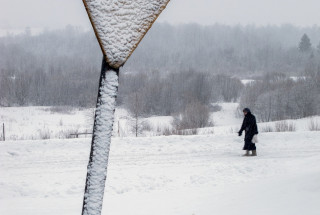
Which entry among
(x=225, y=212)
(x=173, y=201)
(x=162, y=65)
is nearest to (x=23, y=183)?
(x=173, y=201)

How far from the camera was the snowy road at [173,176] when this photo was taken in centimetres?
454

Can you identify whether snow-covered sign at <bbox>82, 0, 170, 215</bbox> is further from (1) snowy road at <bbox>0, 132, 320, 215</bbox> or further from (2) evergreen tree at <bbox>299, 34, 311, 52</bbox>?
(2) evergreen tree at <bbox>299, 34, 311, 52</bbox>

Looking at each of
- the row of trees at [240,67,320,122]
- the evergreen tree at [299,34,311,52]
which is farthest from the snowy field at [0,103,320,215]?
the evergreen tree at [299,34,311,52]

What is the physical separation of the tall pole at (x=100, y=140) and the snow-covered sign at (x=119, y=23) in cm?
6

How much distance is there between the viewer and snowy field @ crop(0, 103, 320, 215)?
452 centimetres

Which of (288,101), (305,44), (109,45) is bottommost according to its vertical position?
(109,45)

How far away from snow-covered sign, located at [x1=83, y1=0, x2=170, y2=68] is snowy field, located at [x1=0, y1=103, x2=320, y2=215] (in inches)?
113

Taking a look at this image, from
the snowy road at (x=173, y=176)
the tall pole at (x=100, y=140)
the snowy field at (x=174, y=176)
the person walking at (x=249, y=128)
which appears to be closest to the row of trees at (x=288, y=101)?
the snowy field at (x=174, y=176)

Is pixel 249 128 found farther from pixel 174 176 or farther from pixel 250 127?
pixel 174 176

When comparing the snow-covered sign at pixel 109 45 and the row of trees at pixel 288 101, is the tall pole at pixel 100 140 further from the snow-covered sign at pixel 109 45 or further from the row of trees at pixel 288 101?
the row of trees at pixel 288 101

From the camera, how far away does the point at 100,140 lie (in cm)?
102

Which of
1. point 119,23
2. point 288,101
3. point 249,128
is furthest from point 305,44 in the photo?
point 119,23

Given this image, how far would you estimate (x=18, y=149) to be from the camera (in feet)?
38.5

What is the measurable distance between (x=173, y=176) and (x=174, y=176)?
0.08ft
